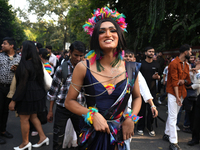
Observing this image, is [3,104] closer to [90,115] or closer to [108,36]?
[90,115]

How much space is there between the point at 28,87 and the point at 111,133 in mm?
2526

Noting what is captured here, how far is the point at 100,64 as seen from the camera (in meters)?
1.79

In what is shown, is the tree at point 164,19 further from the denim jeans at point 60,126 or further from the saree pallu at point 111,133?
the saree pallu at point 111,133

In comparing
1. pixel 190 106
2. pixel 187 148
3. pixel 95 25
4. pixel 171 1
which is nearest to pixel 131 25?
pixel 171 1

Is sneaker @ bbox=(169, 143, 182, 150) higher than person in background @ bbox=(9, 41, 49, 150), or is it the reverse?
person in background @ bbox=(9, 41, 49, 150)

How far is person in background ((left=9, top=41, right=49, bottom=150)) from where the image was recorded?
3.56 metres

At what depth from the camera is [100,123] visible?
61.0 inches

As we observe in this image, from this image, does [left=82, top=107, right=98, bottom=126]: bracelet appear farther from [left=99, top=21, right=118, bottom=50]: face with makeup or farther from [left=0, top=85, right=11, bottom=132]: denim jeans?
[left=0, top=85, right=11, bottom=132]: denim jeans

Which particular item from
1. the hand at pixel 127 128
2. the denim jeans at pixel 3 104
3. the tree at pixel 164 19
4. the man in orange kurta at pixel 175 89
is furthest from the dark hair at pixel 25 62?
the tree at pixel 164 19

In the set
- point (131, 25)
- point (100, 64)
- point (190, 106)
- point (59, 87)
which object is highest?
point (131, 25)

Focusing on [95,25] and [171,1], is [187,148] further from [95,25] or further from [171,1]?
[171,1]

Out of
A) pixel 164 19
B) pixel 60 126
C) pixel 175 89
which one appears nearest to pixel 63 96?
pixel 60 126

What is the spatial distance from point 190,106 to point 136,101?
400 cm

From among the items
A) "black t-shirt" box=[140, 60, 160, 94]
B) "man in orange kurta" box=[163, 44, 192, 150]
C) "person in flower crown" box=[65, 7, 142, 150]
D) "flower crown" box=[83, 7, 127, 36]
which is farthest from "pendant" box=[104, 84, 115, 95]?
"black t-shirt" box=[140, 60, 160, 94]
